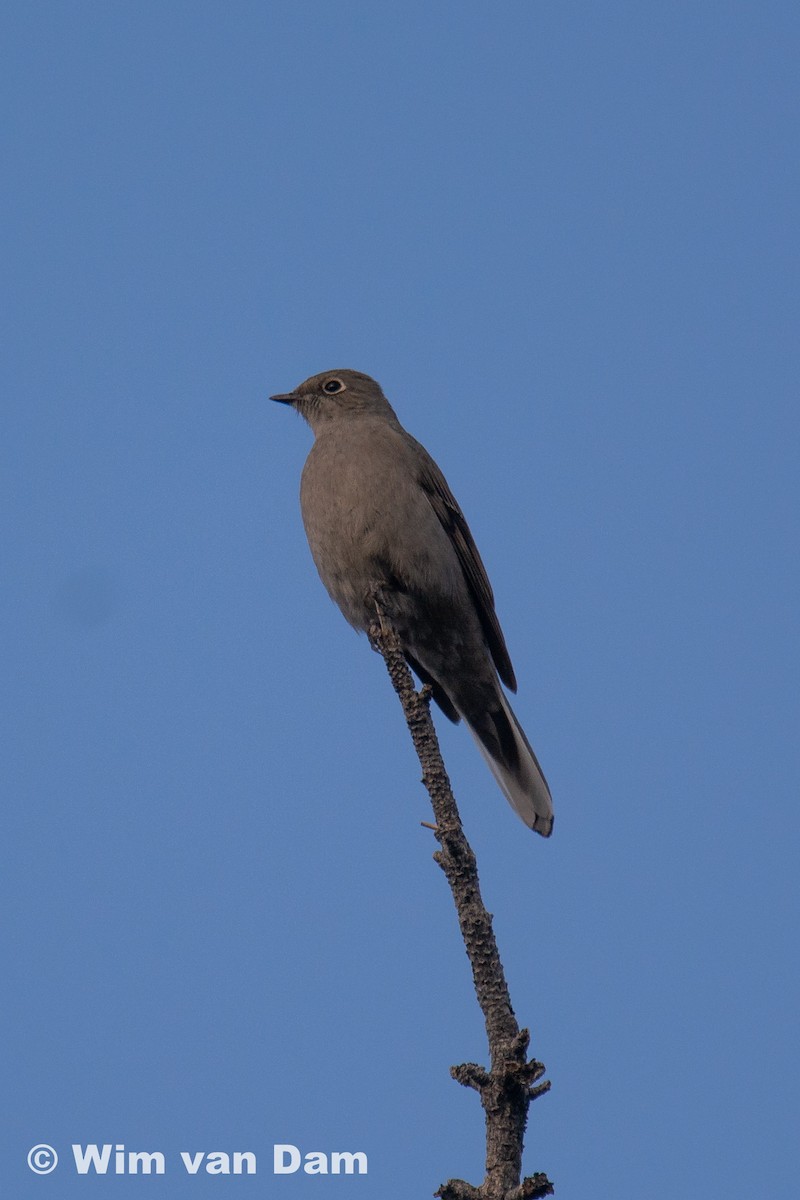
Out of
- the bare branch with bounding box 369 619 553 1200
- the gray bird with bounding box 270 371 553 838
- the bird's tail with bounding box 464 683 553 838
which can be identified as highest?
the gray bird with bounding box 270 371 553 838

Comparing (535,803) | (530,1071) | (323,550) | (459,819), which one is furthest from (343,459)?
(530,1071)

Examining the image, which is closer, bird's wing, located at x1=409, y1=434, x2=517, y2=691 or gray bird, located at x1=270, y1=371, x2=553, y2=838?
gray bird, located at x1=270, y1=371, x2=553, y2=838

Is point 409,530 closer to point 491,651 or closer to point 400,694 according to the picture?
point 491,651

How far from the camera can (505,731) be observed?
27.6 ft

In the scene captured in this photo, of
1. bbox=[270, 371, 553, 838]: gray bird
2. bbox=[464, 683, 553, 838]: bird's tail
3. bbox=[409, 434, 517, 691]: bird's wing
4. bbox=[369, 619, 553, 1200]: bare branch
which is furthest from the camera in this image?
bbox=[409, 434, 517, 691]: bird's wing

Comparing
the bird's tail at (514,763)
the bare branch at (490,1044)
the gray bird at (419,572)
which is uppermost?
the gray bird at (419,572)

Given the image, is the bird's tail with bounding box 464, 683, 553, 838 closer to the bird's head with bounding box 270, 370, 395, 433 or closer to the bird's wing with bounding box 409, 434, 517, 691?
the bird's wing with bounding box 409, 434, 517, 691

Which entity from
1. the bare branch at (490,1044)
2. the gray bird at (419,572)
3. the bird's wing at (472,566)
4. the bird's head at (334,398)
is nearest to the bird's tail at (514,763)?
the gray bird at (419,572)

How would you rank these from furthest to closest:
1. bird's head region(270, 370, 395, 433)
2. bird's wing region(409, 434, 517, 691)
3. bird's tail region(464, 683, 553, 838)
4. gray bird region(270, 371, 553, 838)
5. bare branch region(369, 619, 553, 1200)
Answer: bird's head region(270, 370, 395, 433) → bird's wing region(409, 434, 517, 691) → gray bird region(270, 371, 553, 838) → bird's tail region(464, 683, 553, 838) → bare branch region(369, 619, 553, 1200)

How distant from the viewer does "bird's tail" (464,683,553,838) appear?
25.6 feet

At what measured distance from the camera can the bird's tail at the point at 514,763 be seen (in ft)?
25.6

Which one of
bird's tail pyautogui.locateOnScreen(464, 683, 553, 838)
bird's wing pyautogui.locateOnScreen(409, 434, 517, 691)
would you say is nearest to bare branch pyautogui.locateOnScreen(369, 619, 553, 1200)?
bird's tail pyautogui.locateOnScreen(464, 683, 553, 838)

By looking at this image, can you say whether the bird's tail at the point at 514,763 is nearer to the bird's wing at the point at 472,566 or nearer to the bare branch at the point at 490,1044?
the bird's wing at the point at 472,566

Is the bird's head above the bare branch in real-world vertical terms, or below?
above
